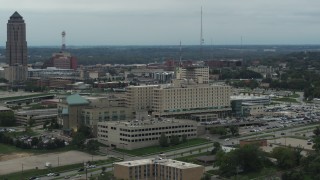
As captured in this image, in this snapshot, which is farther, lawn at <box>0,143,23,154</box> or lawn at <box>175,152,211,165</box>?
lawn at <box>0,143,23,154</box>

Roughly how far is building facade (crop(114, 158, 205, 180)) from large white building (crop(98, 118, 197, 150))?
367 inches

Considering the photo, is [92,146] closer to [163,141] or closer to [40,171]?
[163,141]

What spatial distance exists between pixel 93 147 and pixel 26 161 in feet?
13.4

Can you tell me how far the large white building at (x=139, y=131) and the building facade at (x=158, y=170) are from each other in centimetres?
932

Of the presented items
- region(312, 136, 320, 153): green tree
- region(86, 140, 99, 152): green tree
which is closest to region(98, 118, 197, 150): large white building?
region(86, 140, 99, 152): green tree

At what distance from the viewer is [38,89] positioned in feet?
270

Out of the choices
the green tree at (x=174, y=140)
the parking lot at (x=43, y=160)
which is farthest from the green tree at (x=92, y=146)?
the green tree at (x=174, y=140)

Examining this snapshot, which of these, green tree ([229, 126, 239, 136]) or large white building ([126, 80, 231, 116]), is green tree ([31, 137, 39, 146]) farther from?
green tree ([229, 126, 239, 136])

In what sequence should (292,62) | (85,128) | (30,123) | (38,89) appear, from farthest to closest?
(292,62) → (38,89) → (30,123) → (85,128)

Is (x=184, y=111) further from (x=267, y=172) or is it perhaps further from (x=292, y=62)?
(x=292, y=62)

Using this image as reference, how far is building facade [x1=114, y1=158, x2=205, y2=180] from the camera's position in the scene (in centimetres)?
2953

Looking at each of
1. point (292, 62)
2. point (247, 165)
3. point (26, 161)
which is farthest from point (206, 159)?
point (292, 62)

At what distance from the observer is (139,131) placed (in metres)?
40.7

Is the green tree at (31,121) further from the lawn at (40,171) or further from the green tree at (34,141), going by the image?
the lawn at (40,171)
